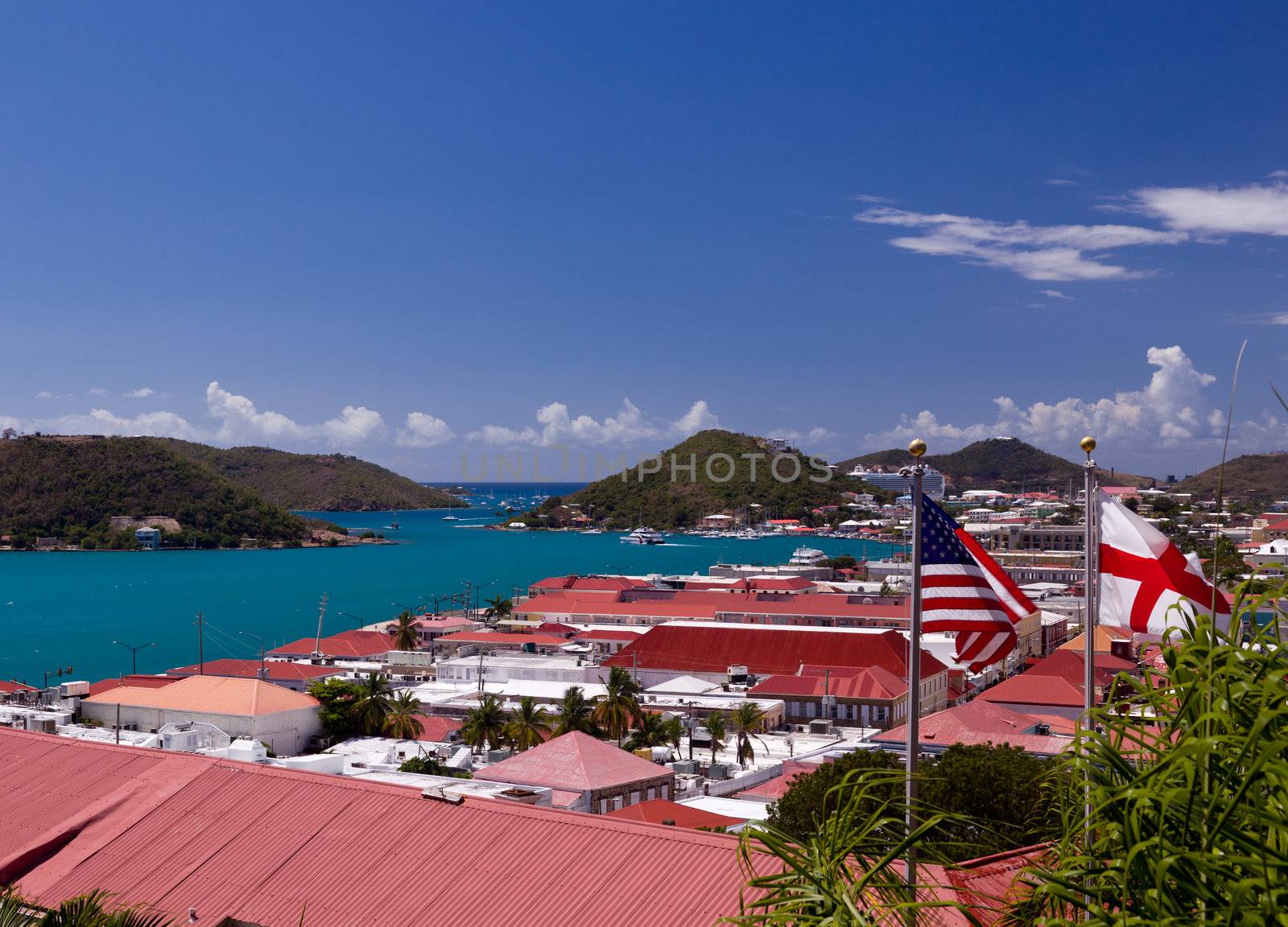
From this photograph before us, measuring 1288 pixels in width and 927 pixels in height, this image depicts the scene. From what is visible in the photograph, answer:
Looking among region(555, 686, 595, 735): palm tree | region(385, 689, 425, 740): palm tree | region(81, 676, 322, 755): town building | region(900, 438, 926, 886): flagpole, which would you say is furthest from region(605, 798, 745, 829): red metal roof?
region(385, 689, 425, 740): palm tree

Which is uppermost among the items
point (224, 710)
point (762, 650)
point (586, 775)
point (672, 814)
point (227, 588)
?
point (586, 775)

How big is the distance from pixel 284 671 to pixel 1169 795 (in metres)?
53.7

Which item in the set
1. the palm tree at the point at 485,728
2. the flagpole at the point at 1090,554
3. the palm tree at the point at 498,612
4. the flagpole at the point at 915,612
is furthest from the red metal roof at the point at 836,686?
the flagpole at the point at 915,612

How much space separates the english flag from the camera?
9.38 metres

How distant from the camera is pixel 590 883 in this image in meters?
11.5

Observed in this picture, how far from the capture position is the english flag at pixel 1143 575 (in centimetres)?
938

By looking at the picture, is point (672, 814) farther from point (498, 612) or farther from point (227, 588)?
point (227, 588)

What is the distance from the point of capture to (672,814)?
2117 cm

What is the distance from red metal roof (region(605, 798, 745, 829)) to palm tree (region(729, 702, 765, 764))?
45.4ft

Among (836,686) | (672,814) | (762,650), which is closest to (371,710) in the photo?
(836,686)

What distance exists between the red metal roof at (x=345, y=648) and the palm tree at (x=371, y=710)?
25.5 m

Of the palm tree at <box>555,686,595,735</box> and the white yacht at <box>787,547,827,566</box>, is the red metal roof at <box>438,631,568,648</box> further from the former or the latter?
the white yacht at <box>787,547,827,566</box>

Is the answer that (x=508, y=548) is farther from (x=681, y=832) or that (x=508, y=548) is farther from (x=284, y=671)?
(x=681, y=832)

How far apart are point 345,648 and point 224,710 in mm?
31788
